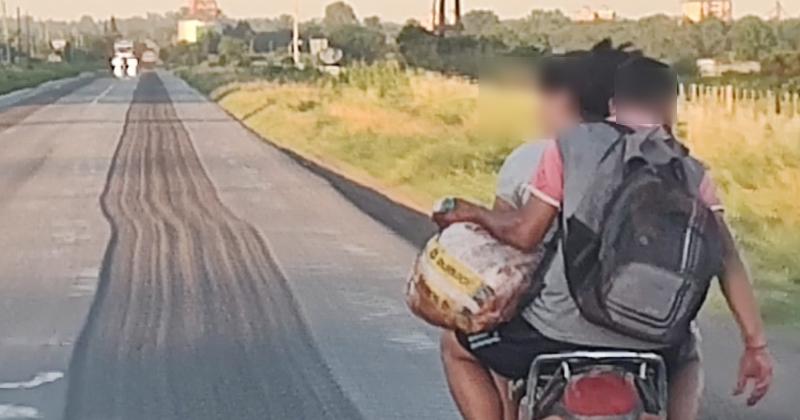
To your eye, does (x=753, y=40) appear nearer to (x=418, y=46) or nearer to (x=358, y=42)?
(x=418, y=46)

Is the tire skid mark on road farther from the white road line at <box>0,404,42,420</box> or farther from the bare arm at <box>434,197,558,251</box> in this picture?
the bare arm at <box>434,197,558,251</box>

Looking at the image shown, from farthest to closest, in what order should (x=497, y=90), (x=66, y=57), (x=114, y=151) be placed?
(x=66, y=57)
(x=114, y=151)
(x=497, y=90)

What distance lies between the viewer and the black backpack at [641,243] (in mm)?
4348

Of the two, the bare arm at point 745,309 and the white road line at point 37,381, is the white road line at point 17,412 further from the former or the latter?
the bare arm at point 745,309

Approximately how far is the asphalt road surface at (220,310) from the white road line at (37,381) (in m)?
0.01

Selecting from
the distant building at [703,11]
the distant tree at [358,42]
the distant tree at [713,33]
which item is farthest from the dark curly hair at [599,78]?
the distant tree at [358,42]

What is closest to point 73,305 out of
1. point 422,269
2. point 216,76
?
point 422,269

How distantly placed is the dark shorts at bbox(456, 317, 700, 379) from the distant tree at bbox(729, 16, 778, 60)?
28308mm

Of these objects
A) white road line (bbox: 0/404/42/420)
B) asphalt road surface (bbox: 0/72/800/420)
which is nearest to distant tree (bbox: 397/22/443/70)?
asphalt road surface (bbox: 0/72/800/420)

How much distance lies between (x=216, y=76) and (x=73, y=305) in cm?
9488

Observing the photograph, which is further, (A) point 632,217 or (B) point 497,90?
(B) point 497,90

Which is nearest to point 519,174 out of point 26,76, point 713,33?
point 713,33

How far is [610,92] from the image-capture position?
4.71 m

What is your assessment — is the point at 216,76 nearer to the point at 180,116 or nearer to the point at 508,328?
the point at 180,116
